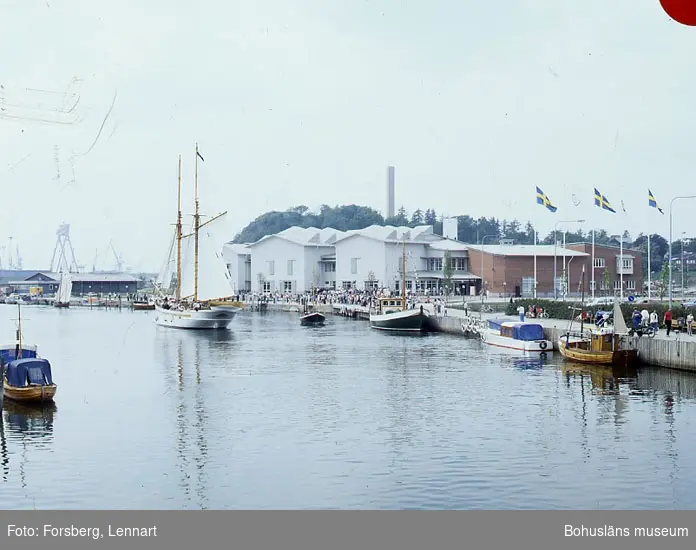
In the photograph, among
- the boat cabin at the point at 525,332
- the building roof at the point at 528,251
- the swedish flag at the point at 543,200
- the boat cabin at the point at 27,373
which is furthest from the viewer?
the building roof at the point at 528,251

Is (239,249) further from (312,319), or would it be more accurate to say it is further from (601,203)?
(601,203)

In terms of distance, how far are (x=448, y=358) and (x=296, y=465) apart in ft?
78.0

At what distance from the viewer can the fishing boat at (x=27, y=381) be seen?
28953mm

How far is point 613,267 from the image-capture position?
3514 inches

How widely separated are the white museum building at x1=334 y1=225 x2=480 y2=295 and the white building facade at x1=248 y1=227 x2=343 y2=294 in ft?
22.0

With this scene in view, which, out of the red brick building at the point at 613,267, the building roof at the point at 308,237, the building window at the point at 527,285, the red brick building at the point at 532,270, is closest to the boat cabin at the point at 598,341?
the red brick building at the point at 532,270

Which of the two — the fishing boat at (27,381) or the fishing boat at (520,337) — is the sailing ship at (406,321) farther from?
the fishing boat at (27,381)

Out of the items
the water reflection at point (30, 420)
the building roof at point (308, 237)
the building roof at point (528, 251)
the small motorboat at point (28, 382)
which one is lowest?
the water reflection at point (30, 420)

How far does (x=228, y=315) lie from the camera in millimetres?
68562

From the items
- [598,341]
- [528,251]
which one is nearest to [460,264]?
[528,251]

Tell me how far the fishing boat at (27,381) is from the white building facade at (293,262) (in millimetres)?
77417
